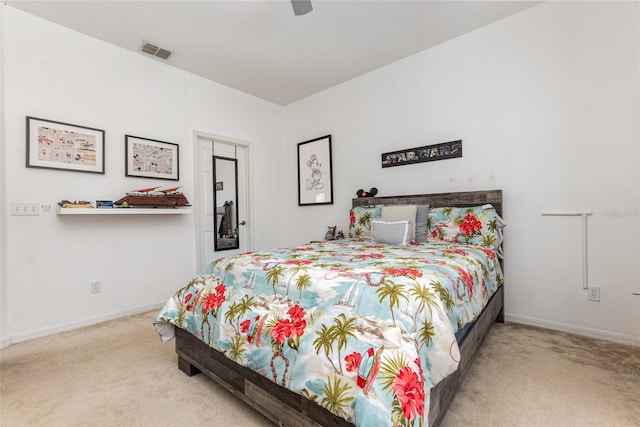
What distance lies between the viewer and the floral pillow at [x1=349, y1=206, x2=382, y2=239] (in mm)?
3066

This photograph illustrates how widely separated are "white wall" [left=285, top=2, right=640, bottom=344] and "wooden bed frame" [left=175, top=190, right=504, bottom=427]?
2.36ft

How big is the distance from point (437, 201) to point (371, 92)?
160 cm

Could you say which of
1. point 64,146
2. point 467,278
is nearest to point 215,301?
point 467,278

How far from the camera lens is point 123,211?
9.09ft

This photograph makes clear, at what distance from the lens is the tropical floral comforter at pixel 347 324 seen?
3.09 feet

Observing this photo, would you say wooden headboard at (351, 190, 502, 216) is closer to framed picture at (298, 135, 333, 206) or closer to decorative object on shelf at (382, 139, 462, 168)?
decorative object on shelf at (382, 139, 462, 168)

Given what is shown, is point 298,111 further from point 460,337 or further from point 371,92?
point 460,337

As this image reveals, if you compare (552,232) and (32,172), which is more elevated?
(32,172)

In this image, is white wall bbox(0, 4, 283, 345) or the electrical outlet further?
the electrical outlet

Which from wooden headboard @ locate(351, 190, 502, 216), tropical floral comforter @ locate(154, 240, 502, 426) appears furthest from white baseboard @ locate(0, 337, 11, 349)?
wooden headboard @ locate(351, 190, 502, 216)

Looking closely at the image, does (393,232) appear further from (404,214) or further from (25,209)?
(25,209)

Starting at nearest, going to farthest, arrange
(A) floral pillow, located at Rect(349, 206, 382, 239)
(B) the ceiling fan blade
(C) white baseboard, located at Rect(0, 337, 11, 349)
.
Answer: (B) the ceiling fan blade → (C) white baseboard, located at Rect(0, 337, 11, 349) → (A) floral pillow, located at Rect(349, 206, 382, 239)

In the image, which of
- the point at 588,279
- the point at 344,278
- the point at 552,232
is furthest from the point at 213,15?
the point at 588,279

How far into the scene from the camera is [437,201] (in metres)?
2.93
